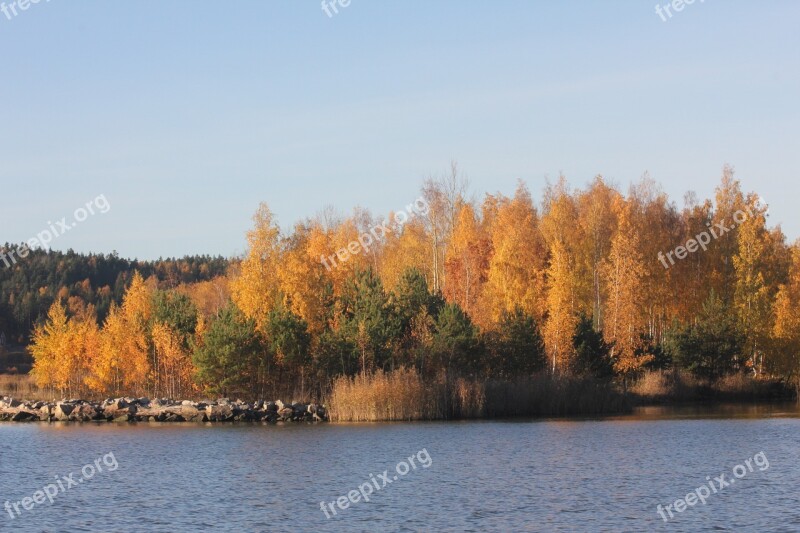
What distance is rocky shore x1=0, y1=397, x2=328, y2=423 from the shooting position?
46906 millimetres

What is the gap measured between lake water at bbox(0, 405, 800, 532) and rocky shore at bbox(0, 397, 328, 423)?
4.44m

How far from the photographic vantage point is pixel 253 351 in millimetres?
50375

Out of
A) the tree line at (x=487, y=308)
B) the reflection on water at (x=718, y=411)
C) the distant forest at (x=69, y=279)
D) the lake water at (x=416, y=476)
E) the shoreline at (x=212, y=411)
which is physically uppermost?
the distant forest at (x=69, y=279)

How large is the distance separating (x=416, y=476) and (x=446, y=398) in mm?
17291

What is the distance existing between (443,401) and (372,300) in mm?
8045

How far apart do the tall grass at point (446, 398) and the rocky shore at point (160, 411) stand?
219cm

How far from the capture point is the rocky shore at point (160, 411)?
154 ft

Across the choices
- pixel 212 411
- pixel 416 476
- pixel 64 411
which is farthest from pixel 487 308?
pixel 416 476

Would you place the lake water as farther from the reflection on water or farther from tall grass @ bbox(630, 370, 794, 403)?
tall grass @ bbox(630, 370, 794, 403)

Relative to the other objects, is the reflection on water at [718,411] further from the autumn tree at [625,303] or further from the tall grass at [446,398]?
the tall grass at [446,398]

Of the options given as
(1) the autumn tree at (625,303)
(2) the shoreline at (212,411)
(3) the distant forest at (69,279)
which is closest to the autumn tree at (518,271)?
(1) the autumn tree at (625,303)

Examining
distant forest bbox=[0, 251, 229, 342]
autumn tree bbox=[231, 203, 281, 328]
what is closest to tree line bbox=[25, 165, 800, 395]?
autumn tree bbox=[231, 203, 281, 328]

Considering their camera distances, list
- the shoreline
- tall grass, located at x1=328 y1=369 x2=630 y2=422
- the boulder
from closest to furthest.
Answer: tall grass, located at x1=328 y1=369 x2=630 y2=422 < the shoreline < the boulder

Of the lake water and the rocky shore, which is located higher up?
the rocky shore
